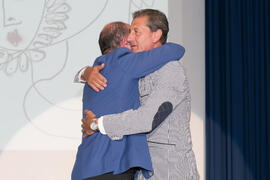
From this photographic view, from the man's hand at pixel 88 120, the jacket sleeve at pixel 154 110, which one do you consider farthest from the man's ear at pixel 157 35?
the man's hand at pixel 88 120

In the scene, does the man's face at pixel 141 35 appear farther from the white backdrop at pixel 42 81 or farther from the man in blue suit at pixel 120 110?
the white backdrop at pixel 42 81

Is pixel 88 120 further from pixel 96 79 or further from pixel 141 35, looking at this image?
pixel 141 35

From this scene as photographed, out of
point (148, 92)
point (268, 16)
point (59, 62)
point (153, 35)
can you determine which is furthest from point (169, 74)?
point (268, 16)

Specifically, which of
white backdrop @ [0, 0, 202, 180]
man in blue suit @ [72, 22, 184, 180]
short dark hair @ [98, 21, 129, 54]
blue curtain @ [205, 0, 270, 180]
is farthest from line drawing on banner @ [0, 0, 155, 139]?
man in blue suit @ [72, 22, 184, 180]

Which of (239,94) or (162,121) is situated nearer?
(162,121)

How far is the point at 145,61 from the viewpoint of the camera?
1704 mm

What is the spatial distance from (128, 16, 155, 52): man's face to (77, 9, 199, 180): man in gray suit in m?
0.19

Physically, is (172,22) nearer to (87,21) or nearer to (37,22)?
(87,21)

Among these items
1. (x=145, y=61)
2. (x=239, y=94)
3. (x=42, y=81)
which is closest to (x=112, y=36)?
(x=145, y=61)

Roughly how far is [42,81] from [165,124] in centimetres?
191

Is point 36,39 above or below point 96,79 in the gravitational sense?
above

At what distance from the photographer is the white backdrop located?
3.40m

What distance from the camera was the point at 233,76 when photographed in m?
3.89

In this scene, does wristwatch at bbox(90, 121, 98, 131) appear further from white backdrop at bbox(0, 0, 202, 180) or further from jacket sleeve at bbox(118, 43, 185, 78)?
white backdrop at bbox(0, 0, 202, 180)
